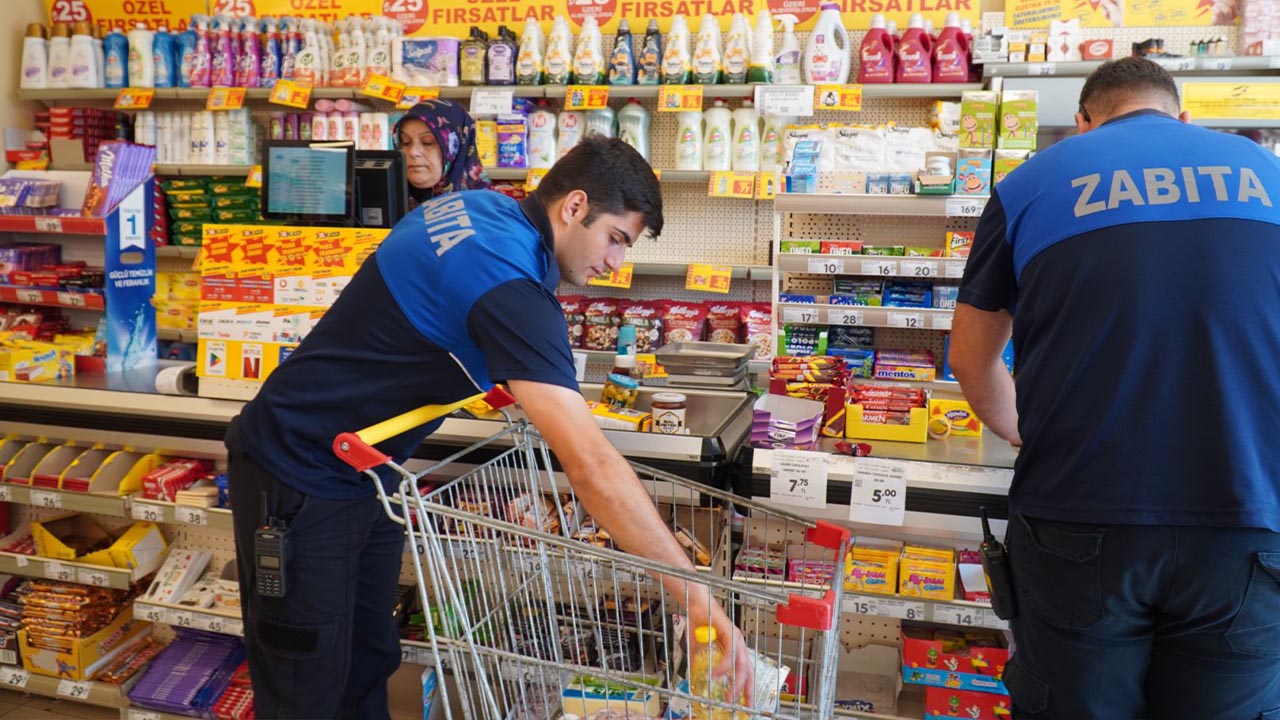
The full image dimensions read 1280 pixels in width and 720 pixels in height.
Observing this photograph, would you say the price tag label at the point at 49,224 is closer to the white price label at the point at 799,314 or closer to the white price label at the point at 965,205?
the white price label at the point at 799,314

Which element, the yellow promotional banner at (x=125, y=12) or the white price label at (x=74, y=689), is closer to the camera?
the white price label at (x=74, y=689)

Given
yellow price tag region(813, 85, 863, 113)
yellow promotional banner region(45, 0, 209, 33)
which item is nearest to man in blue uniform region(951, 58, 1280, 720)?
yellow price tag region(813, 85, 863, 113)

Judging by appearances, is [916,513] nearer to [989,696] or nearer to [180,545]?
[989,696]

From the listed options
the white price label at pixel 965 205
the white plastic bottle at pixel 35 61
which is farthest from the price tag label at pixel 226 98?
the white price label at pixel 965 205

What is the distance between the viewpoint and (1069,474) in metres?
1.53

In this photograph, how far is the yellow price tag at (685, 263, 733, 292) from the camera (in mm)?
4848

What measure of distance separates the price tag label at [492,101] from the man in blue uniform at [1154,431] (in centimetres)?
370

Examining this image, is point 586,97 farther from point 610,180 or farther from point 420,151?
point 610,180

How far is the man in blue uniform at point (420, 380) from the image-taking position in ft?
4.76

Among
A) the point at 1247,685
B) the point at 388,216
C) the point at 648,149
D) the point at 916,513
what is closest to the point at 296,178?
the point at 388,216

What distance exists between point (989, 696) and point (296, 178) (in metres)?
2.28

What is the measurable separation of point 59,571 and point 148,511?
0.51m

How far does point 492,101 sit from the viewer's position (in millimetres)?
4902

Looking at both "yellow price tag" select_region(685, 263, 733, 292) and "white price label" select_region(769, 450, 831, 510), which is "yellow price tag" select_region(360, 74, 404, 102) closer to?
"yellow price tag" select_region(685, 263, 733, 292)
